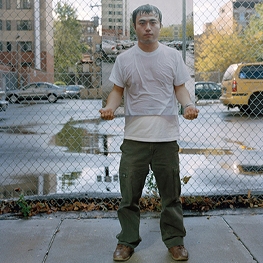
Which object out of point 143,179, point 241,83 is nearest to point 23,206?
point 143,179

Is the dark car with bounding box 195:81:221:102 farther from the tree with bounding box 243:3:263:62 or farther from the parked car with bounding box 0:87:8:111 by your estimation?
the parked car with bounding box 0:87:8:111

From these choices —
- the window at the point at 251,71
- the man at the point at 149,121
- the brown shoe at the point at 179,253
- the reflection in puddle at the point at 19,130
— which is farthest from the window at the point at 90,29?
the reflection in puddle at the point at 19,130

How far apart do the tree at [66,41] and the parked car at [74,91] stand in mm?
208

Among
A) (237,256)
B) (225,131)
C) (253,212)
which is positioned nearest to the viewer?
(237,256)

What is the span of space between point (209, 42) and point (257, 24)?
0.62 m

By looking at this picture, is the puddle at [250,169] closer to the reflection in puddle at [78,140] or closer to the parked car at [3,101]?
the reflection in puddle at [78,140]

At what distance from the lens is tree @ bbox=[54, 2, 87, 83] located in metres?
4.71

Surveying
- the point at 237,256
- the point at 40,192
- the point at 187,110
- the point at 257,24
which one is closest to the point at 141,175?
the point at 187,110

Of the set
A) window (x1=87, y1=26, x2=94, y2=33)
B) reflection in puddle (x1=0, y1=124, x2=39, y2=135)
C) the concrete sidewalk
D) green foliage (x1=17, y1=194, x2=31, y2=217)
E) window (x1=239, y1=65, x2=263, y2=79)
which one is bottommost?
the concrete sidewalk

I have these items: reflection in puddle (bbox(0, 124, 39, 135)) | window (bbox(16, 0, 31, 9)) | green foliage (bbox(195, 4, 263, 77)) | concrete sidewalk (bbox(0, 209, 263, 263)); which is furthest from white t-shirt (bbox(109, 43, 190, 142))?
reflection in puddle (bbox(0, 124, 39, 135))

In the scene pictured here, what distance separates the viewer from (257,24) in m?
5.30

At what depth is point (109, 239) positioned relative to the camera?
149 inches

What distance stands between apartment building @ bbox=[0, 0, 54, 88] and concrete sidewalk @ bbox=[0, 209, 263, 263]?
159 cm

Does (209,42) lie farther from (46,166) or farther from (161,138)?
(46,166)
